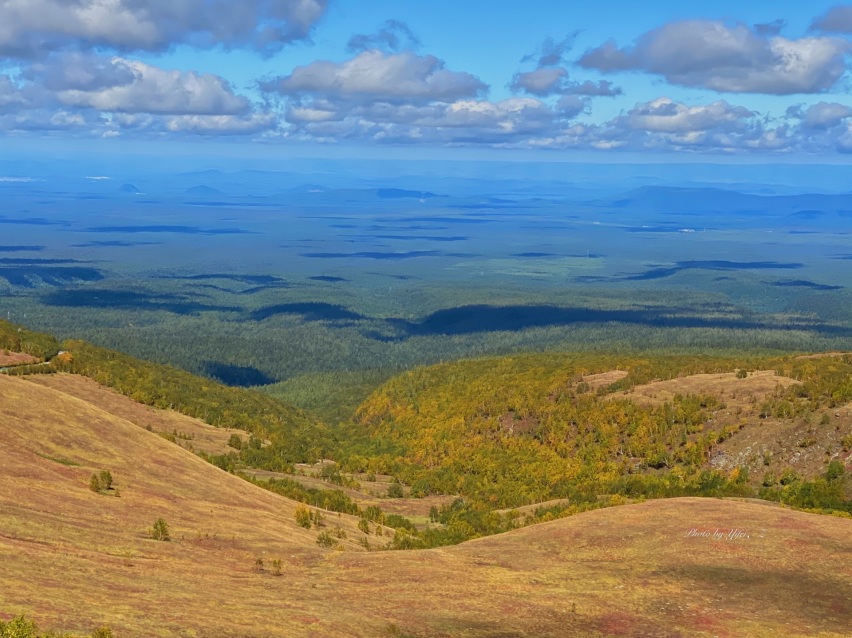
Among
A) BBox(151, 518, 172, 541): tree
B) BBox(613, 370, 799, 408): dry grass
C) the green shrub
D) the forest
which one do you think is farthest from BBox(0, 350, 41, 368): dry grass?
BBox(613, 370, 799, 408): dry grass

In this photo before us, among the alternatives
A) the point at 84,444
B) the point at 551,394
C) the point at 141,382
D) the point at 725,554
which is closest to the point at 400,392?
the point at 551,394

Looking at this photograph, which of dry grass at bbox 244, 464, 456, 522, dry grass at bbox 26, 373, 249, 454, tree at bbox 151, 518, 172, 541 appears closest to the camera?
tree at bbox 151, 518, 172, 541

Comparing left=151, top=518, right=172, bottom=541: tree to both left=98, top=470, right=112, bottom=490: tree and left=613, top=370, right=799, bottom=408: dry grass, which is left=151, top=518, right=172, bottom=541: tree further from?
left=613, top=370, right=799, bottom=408: dry grass

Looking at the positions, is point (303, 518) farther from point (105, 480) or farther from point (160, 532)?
point (160, 532)

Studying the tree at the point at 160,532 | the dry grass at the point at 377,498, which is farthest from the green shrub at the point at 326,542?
the dry grass at the point at 377,498

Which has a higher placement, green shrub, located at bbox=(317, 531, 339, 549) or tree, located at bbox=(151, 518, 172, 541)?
tree, located at bbox=(151, 518, 172, 541)

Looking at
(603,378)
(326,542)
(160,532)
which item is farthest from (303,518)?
(603,378)

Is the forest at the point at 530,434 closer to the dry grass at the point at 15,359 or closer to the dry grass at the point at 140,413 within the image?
the dry grass at the point at 140,413
